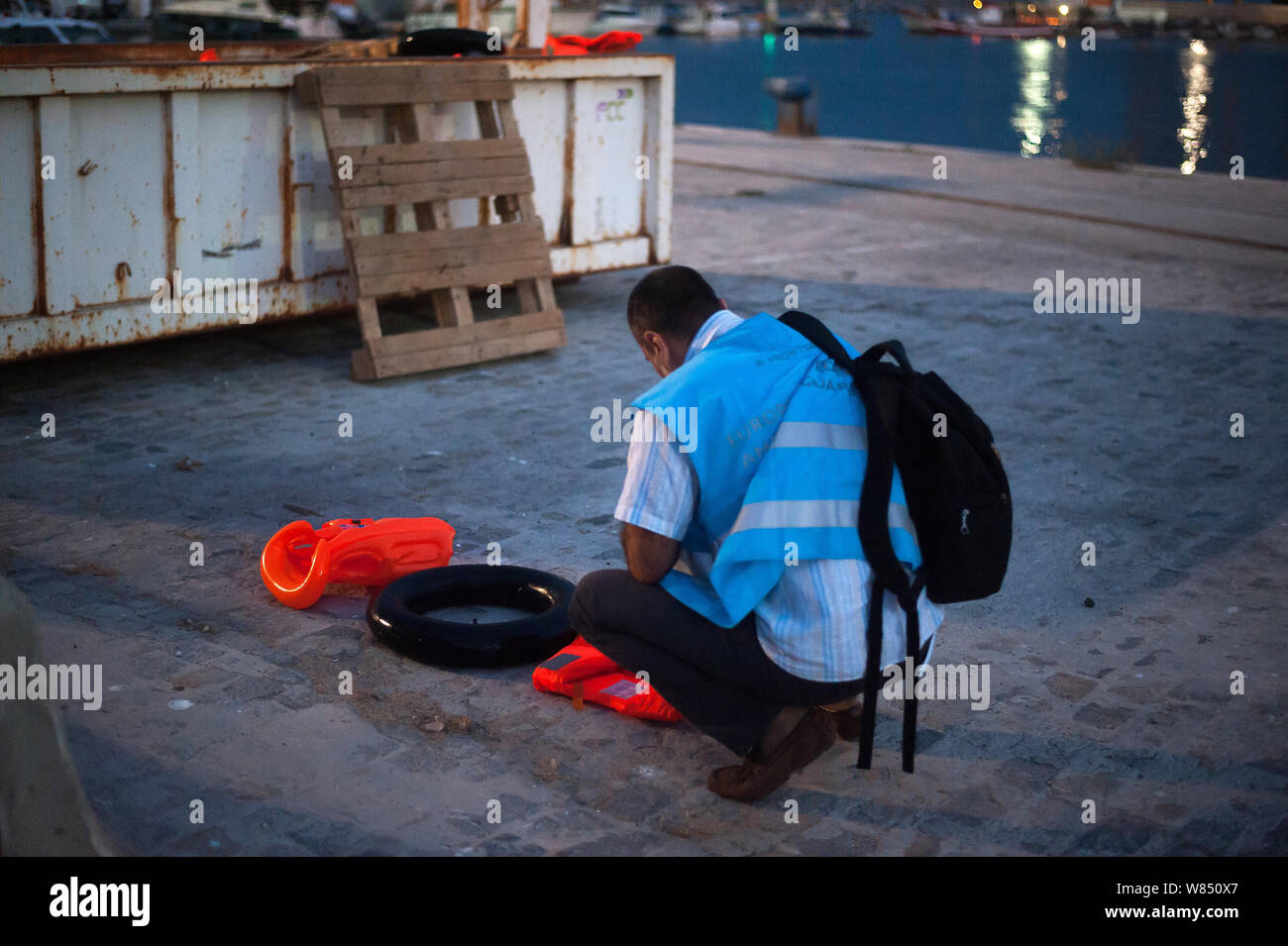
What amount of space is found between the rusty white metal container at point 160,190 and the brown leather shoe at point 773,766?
509 centimetres

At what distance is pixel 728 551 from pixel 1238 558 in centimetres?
311

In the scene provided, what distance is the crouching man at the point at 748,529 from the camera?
3.21 metres

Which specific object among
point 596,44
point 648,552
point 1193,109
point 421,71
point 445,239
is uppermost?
point 1193,109

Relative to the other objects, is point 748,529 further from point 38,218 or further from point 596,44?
point 596,44

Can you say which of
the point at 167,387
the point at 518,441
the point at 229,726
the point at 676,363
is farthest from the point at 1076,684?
the point at 167,387

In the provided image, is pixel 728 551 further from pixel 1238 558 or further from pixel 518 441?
pixel 518 441

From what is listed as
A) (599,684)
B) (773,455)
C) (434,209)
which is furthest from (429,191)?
(773,455)

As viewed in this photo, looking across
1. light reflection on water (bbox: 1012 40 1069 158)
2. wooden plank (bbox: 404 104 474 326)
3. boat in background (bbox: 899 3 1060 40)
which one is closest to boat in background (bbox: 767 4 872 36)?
boat in background (bbox: 899 3 1060 40)

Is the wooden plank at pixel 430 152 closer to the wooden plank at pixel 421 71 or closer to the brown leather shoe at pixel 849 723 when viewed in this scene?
the wooden plank at pixel 421 71

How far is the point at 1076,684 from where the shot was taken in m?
4.30

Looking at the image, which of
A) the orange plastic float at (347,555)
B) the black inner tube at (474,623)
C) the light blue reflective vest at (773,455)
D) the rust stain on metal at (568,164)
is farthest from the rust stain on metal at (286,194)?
the light blue reflective vest at (773,455)

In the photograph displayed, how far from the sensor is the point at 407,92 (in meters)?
7.91

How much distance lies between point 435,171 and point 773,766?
5.39 m

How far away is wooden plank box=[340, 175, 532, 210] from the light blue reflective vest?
16.2 ft
